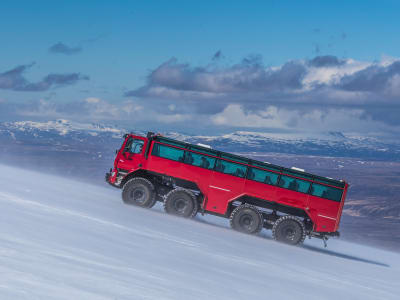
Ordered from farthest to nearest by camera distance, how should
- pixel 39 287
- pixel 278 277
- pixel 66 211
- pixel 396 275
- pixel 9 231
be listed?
1. pixel 396 275
2. pixel 66 211
3. pixel 278 277
4. pixel 9 231
5. pixel 39 287

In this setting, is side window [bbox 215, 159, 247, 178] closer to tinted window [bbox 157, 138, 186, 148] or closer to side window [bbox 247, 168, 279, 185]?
side window [bbox 247, 168, 279, 185]

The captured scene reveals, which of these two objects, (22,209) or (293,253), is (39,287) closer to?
(22,209)

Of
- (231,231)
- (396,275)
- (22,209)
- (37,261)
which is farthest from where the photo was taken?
(231,231)

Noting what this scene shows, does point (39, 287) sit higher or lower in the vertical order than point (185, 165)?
lower

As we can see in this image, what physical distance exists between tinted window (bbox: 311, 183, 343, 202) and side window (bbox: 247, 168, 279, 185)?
63.7 inches

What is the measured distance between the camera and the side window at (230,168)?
78.0 feet

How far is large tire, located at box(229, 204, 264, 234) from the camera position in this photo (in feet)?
76.7

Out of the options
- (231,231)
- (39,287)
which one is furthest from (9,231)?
(231,231)

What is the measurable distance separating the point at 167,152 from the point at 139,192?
2.05 m

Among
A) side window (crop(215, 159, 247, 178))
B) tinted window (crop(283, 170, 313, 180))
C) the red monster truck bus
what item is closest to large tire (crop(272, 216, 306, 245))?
the red monster truck bus

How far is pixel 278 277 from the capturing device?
12.5m

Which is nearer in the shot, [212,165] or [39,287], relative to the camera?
[39,287]

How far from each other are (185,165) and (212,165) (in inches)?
44.2

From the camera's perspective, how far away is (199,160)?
78.8ft
